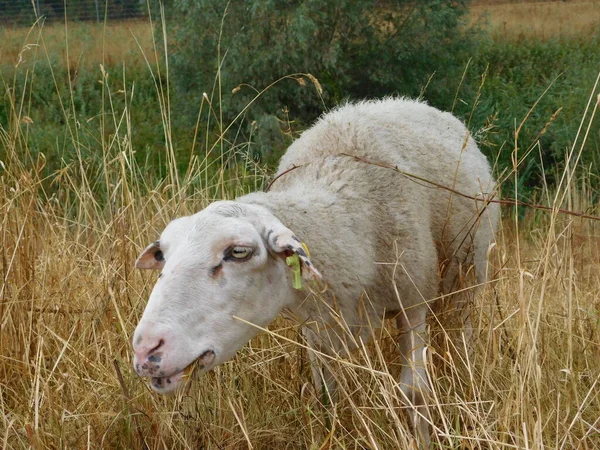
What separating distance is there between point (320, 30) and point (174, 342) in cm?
993

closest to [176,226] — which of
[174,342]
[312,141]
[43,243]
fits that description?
[174,342]

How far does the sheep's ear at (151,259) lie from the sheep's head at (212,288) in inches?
0.4

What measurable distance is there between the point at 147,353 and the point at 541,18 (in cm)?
2169

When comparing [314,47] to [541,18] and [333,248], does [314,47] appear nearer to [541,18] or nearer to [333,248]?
[333,248]

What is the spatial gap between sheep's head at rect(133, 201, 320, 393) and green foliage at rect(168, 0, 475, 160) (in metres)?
8.42

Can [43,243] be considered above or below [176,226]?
below

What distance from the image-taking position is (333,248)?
10.4 ft

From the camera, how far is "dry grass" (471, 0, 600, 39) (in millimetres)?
20688

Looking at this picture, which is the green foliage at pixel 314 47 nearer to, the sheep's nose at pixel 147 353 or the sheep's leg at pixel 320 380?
the sheep's leg at pixel 320 380

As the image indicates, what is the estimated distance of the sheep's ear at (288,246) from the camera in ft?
8.99

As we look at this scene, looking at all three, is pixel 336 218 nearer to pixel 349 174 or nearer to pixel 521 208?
pixel 349 174

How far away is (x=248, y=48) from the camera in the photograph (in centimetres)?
1197

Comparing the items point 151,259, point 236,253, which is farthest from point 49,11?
point 236,253

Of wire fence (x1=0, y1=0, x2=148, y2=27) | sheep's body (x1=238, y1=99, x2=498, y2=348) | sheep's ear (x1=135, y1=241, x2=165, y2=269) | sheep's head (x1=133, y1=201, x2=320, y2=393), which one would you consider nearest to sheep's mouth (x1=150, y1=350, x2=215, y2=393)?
sheep's head (x1=133, y1=201, x2=320, y2=393)
